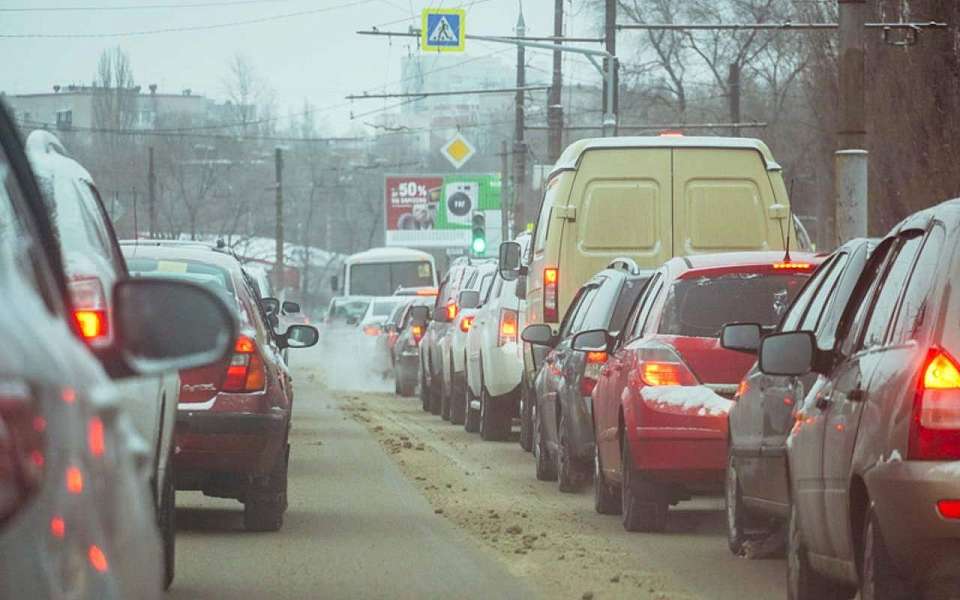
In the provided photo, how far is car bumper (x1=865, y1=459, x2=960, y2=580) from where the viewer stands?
6523 millimetres

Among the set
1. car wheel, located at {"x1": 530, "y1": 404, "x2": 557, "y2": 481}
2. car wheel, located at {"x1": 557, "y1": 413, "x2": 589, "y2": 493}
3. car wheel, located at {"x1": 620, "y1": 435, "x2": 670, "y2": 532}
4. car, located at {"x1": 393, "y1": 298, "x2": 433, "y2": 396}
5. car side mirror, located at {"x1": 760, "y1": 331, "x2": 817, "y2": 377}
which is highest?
car side mirror, located at {"x1": 760, "y1": 331, "x2": 817, "y2": 377}

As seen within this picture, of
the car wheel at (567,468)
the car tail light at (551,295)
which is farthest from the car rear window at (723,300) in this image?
the car tail light at (551,295)

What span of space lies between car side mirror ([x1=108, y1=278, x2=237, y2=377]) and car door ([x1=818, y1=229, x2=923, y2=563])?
3555 millimetres

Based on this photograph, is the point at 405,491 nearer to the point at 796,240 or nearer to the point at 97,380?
the point at 796,240

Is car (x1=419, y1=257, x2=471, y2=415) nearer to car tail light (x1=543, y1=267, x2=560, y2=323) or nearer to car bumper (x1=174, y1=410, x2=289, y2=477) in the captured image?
car tail light (x1=543, y1=267, x2=560, y2=323)

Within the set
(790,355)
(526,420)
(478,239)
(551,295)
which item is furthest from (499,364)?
(478,239)

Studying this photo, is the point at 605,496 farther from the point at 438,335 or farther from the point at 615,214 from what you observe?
the point at 438,335

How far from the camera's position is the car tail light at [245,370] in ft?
38.5

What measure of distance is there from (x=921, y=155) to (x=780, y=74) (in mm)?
35565

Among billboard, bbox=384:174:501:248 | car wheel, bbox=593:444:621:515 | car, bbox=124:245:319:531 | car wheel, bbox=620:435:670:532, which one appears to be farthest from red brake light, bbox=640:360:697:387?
billboard, bbox=384:174:501:248

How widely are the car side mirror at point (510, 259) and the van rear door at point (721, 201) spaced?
3.50 m

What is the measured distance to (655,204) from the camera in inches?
757

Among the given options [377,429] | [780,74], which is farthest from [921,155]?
[780,74]

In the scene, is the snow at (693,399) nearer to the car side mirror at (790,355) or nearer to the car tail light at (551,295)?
the car side mirror at (790,355)
